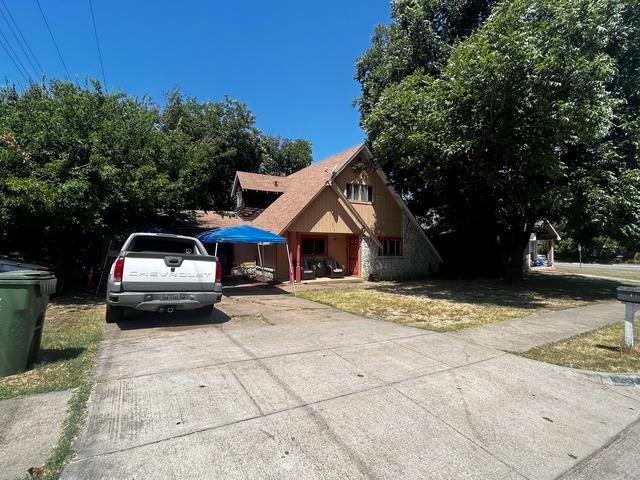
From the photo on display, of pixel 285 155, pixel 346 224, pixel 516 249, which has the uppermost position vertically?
pixel 285 155

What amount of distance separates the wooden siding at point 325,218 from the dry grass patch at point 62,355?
31.4 ft

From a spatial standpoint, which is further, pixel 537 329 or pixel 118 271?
pixel 537 329

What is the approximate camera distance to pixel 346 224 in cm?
1859

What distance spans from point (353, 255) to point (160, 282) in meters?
13.6

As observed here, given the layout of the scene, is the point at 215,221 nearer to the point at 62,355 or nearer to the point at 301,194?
the point at 301,194

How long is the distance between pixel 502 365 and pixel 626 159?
48.7 ft

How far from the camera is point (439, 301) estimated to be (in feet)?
40.5

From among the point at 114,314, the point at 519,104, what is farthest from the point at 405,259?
the point at 114,314

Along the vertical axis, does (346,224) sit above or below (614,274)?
above

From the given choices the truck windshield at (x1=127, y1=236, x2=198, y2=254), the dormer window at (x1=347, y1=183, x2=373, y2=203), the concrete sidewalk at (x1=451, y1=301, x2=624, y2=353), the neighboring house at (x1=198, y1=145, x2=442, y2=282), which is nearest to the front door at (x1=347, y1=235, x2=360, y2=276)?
the neighboring house at (x1=198, y1=145, x2=442, y2=282)

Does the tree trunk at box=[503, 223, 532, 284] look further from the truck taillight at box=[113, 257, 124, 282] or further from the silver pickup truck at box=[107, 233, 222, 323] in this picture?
the truck taillight at box=[113, 257, 124, 282]

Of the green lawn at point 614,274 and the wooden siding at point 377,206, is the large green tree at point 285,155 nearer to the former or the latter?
the wooden siding at point 377,206

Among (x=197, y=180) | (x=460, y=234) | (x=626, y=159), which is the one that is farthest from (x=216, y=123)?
(x=626, y=159)

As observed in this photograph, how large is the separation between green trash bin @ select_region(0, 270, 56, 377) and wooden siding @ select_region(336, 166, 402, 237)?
1539 cm
